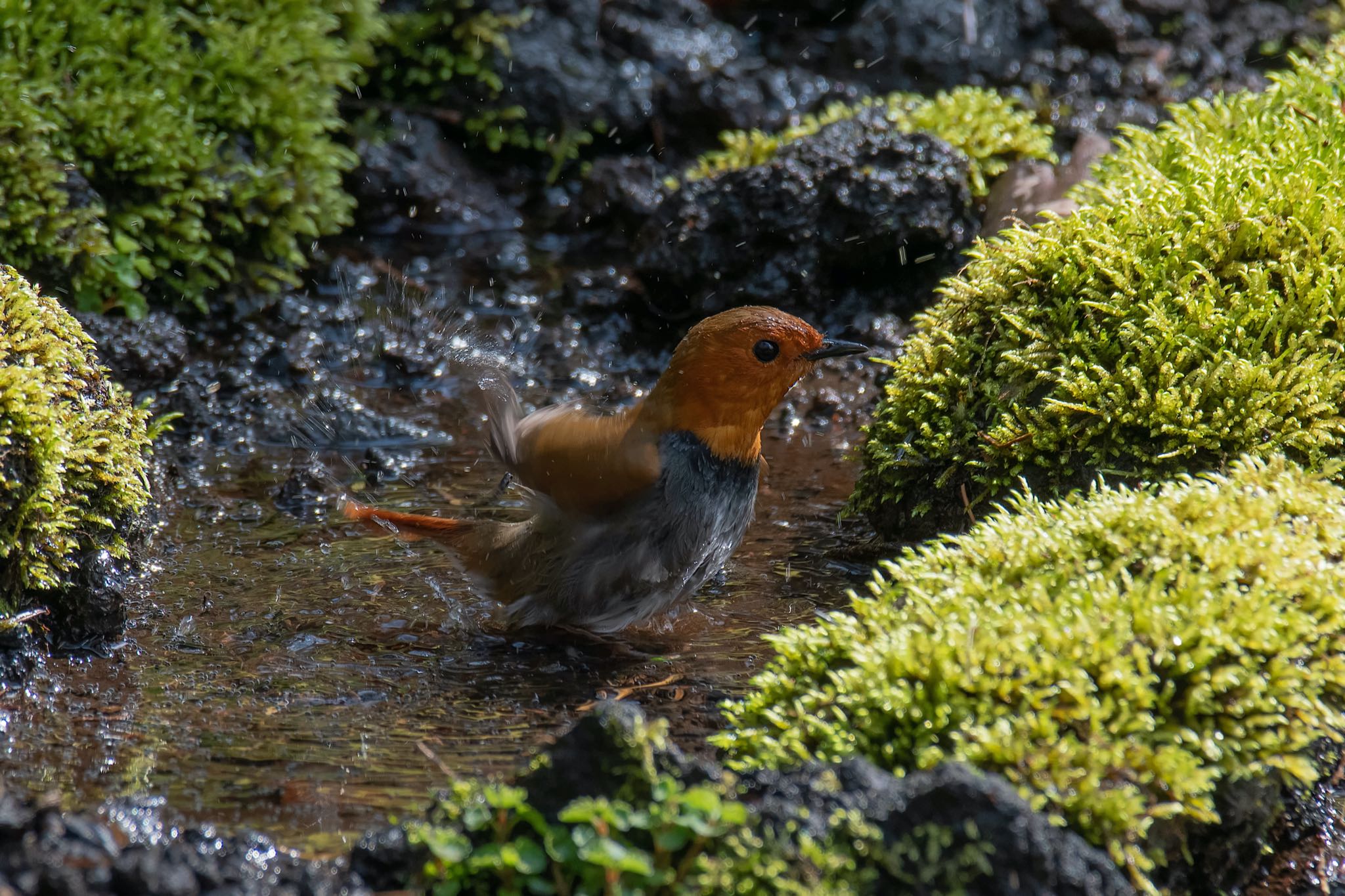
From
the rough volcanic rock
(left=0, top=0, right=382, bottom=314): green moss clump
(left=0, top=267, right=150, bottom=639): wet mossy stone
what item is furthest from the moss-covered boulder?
(left=0, top=267, right=150, bottom=639): wet mossy stone

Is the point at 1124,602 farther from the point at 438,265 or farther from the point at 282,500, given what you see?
the point at 438,265

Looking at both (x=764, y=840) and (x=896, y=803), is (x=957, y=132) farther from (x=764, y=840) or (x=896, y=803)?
(x=764, y=840)

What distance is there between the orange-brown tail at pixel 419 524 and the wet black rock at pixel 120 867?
2.36 m

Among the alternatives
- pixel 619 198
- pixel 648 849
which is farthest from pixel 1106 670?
pixel 619 198

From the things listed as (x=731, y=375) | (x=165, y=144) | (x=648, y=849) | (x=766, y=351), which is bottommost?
(x=648, y=849)

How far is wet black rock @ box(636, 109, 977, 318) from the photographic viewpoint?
7.23m

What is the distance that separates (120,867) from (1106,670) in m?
2.10

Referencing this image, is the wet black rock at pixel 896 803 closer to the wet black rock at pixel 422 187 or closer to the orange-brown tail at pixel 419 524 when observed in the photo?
the orange-brown tail at pixel 419 524

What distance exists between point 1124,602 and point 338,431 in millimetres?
4537

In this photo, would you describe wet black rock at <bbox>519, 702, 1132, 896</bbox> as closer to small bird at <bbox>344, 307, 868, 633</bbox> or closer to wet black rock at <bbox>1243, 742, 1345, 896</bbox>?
wet black rock at <bbox>1243, 742, 1345, 896</bbox>

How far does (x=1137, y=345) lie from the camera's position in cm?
452

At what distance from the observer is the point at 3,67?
661 centimetres

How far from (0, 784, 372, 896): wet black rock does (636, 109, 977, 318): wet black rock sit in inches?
207

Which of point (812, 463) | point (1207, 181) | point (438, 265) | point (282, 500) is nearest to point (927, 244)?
point (812, 463)
